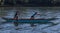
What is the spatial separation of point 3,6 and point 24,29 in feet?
55.4

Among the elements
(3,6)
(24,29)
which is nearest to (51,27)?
(24,29)

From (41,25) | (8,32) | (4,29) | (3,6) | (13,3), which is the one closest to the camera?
(8,32)

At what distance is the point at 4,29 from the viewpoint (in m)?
14.9

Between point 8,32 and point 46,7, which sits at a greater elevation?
point 8,32

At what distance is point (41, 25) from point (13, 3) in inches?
736

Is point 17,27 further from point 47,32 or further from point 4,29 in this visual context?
point 47,32

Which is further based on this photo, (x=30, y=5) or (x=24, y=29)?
(x=30, y=5)

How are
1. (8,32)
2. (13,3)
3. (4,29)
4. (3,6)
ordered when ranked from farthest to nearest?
1. (13,3)
2. (3,6)
3. (4,29)
4. (8,32)

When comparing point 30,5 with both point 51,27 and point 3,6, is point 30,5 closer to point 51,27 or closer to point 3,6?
point 3,6

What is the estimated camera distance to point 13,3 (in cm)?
3412

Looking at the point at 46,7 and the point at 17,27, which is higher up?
the point at 17,27

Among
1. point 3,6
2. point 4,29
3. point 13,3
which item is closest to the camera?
point 4,29

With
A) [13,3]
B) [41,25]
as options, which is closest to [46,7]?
[13,3]

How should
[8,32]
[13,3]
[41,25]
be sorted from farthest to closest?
[13,3] < [41,25] < [8,32]
